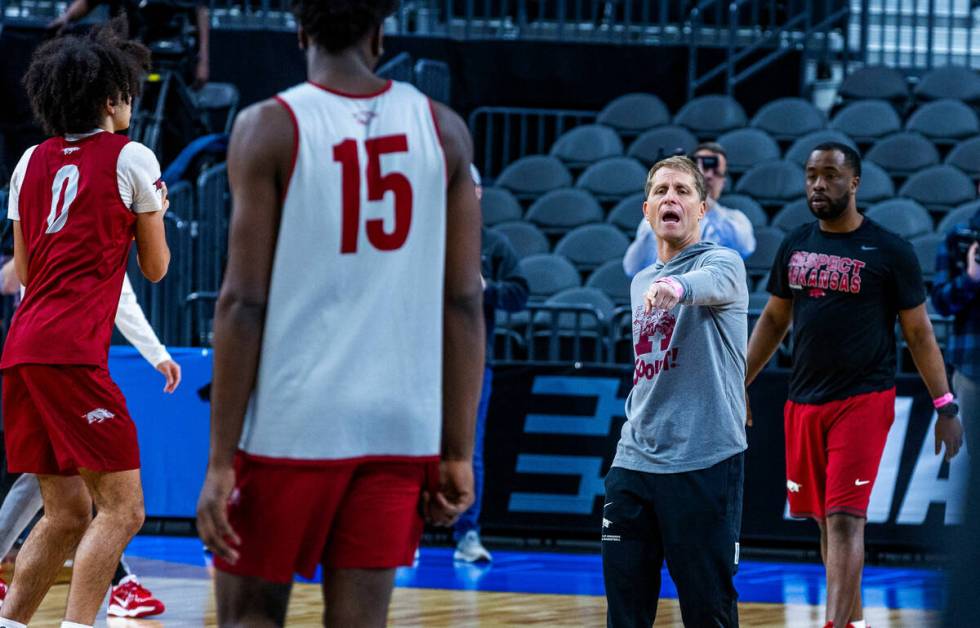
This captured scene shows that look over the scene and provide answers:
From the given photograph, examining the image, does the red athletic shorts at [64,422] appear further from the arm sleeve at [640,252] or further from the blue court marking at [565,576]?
the arm sleeve at [640,252]

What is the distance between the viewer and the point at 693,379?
467 cm

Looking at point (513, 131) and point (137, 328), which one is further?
point (513, 131)

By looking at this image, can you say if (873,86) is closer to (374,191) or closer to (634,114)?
(634,114)

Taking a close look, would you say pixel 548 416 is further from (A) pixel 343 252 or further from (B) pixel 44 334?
(A) pixel 343 252

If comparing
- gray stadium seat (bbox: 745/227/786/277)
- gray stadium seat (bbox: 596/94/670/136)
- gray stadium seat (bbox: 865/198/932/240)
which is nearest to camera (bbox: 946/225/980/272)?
gray stadium seat (bbox: 745/227/786/277)

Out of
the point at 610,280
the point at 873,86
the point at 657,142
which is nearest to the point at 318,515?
the point at 610,280

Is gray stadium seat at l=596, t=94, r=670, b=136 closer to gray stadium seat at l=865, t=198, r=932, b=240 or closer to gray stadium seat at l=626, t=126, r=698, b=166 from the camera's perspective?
gray stadium seat at l=626, t=126, r=698, b=166

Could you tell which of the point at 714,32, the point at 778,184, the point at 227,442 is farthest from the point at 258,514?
the point at 714,32

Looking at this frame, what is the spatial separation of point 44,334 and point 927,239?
7972 millimetres

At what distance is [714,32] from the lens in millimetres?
14969

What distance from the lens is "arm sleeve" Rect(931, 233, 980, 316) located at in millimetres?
7410

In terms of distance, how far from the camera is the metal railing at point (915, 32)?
49.0ft

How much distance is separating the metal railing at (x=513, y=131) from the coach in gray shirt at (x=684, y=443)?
8919 millimetres

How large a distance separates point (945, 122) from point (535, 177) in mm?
3660
